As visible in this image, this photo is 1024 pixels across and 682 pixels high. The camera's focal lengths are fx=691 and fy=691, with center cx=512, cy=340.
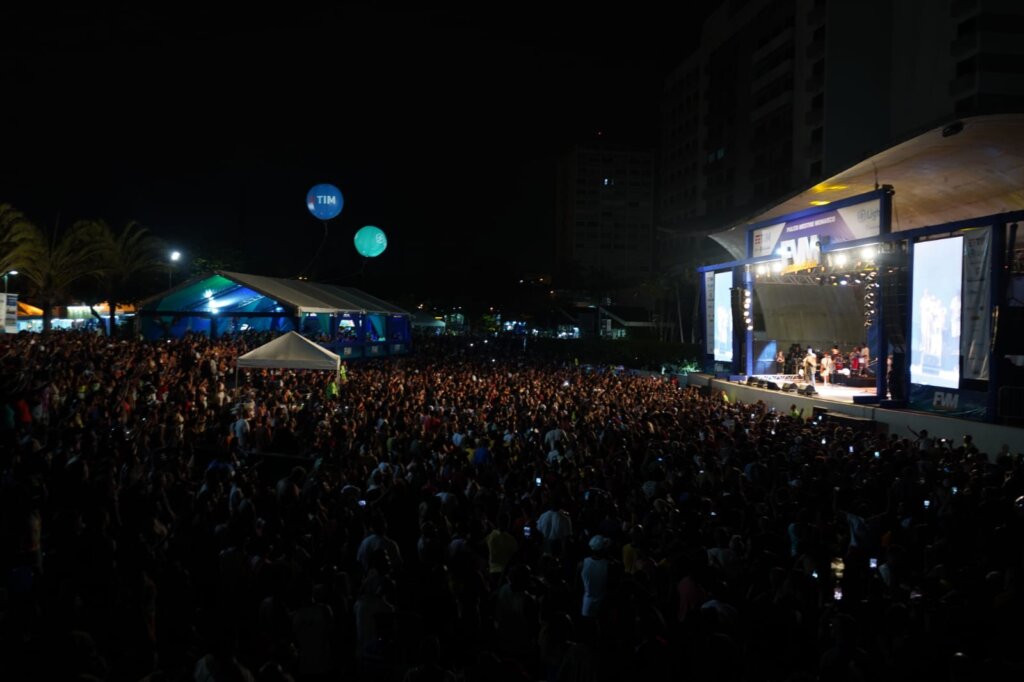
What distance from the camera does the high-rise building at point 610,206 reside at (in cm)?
12900

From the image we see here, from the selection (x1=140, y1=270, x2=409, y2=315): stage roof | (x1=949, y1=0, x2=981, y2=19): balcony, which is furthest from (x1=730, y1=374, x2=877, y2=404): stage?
(x1=949, y1=0, x2=981, y2=19): balcony

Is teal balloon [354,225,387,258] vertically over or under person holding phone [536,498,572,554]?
over

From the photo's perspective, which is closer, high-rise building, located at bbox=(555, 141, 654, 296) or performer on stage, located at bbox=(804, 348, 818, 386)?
performer on stage, located at bbox=(804, 348, 818, 386)

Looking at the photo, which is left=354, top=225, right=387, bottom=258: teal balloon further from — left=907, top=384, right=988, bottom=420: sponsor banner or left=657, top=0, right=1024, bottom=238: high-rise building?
left=907, top=384, right=988, bottom=420: sponsor banner

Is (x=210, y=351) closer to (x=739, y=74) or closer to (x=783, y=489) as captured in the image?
(x=783, y=489)

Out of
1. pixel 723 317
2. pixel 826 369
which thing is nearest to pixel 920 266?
pixel 826 369

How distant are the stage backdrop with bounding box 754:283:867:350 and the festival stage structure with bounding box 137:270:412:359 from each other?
17.7 m

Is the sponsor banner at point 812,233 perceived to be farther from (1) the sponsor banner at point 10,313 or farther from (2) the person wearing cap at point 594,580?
(1) the sponsor banner at point 10,313

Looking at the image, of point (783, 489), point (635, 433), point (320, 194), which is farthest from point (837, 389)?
point (320, 194)

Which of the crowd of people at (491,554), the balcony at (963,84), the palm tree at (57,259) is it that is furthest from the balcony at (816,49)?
the palm tree at (57,259)

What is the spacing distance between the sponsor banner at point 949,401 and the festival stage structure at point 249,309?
20.1m

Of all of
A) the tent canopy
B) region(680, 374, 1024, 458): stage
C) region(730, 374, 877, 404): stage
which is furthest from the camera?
region(730, 374, 877, 404): stage

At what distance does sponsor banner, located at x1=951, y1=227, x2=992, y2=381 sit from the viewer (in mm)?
A: 14914

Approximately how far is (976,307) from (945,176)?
5.39 meters
